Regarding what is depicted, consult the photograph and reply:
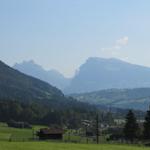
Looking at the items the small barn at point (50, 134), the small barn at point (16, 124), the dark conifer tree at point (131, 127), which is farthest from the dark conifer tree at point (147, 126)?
the small barn at point (16, 124)

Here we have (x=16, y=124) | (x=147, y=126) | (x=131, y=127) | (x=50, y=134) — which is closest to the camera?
(x=147, y=126)

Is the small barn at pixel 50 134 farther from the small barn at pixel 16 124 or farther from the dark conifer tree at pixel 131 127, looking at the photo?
the small barn at pixel 16 124

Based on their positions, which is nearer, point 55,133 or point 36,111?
point 55,133

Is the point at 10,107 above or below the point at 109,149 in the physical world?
above

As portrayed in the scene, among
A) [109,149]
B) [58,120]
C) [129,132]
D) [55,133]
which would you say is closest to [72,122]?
[58,120]

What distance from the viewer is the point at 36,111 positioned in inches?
7411

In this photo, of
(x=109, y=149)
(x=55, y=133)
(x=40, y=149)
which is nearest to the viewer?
(x=40, y=149)

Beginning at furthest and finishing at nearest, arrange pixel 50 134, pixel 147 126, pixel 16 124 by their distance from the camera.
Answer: pixel 16 124 < pixel 50 134 < pixel 147 126

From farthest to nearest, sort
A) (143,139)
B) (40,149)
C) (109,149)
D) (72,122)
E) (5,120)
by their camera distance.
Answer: (72,122)
(5,120)
(143,139)
(109,149)
(40,149)

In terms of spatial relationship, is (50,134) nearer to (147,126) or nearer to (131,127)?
(131,127)

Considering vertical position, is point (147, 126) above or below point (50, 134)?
above

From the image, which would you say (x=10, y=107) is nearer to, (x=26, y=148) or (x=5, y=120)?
(x=5, y=120)

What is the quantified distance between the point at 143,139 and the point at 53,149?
41.3 metres

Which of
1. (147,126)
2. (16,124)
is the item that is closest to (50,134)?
(147,126)
